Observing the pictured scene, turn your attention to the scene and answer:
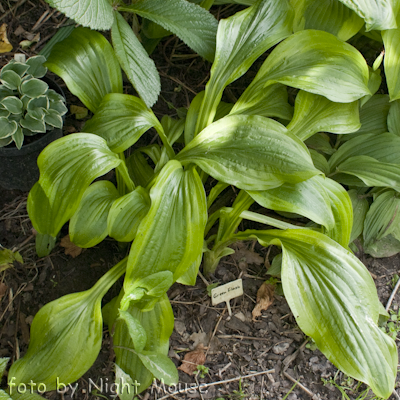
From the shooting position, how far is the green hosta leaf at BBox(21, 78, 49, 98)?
1.15 m

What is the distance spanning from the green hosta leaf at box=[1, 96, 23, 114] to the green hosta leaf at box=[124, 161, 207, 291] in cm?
56

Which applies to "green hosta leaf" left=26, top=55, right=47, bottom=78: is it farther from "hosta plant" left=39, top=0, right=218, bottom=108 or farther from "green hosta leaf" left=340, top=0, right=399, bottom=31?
"green hosta leaf" left=340, top=0, right=399, bottom=31

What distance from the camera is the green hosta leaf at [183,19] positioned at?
3.52 feet

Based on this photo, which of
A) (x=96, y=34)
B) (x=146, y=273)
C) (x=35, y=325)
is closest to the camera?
(x=146, y=273)

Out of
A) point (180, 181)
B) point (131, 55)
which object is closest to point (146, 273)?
point (180, 181)

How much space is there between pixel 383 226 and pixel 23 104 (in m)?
1.29

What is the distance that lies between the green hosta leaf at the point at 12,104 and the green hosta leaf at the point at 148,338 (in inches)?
27.5

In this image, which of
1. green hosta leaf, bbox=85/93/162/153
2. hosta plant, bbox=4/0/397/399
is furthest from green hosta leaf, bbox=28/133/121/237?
green hosta leaf, bbox=85/93/162/153

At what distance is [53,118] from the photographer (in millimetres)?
1188

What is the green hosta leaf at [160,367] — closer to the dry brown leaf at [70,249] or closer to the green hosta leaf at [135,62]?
the dry brown leaf at [70,249]

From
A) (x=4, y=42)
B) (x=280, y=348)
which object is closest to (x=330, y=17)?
(x=280, y=348)

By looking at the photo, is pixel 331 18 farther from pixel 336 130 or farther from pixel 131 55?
pixel 131 55

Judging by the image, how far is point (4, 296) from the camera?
4.04 feet

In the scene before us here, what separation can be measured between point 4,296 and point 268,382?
3.02ft
